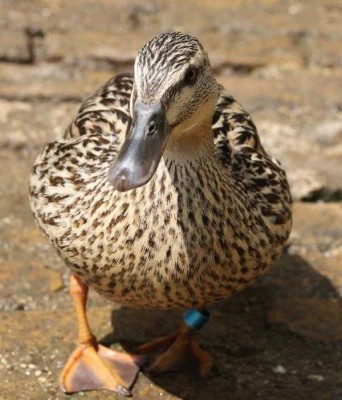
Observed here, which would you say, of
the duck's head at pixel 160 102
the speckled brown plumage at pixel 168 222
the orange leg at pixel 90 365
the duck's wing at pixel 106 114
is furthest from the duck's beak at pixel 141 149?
the orange leg at pixel 90 365

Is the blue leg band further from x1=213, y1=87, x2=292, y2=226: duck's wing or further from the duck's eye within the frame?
the duck's eye

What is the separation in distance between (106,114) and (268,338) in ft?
3.79

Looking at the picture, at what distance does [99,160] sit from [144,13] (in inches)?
126

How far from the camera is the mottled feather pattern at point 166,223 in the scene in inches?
126

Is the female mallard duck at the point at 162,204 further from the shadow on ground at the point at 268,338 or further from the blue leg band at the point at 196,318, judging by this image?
the shadow on ground at the point at 268,338

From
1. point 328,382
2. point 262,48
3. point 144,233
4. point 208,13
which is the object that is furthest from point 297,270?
point 208,13

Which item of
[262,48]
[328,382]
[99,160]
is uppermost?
[99,160]

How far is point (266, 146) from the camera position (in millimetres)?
5316

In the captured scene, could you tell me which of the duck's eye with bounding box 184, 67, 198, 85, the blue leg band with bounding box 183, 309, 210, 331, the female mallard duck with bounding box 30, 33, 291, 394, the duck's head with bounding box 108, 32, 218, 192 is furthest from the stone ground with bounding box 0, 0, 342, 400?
the duck's eye with bounding box 184, 67, 198, 85

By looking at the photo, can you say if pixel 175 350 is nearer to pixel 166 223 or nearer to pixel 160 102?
pixel 166 223

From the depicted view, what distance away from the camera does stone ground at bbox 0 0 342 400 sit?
382 cm

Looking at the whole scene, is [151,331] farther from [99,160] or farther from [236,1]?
[236,1]

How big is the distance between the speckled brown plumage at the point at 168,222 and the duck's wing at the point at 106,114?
0.39 ft

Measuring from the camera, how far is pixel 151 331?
13.3 ft
